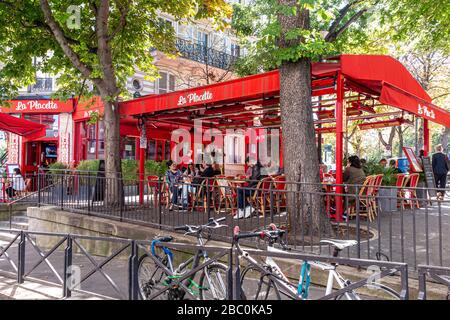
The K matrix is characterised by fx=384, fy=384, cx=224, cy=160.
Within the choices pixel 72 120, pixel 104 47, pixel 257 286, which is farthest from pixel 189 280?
pixel 72 120

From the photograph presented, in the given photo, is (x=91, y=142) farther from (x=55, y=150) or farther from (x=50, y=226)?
(x=50, y=226)

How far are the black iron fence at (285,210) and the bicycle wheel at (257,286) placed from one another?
1.30 meters

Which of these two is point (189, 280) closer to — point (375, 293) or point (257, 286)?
point (257, 286)

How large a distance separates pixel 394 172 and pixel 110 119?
27.1 feet

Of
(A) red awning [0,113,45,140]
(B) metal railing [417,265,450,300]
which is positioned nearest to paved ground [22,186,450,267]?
(B) metal railing [417,265,450,300]

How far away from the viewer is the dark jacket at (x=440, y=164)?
12.5 m

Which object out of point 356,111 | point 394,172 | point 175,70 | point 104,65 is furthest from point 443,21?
point 175,70

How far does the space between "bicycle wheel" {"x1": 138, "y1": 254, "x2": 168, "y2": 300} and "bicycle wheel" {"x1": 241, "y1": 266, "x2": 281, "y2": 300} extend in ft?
3.20

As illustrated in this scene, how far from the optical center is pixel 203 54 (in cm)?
2456

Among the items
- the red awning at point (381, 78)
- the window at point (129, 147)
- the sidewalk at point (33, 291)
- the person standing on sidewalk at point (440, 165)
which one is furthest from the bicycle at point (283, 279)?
the window at point (129, 147)

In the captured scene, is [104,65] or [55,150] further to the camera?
[55,150]

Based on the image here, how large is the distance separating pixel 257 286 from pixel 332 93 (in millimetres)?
6704

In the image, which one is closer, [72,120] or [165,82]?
[72,120]

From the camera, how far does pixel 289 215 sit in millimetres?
6637
